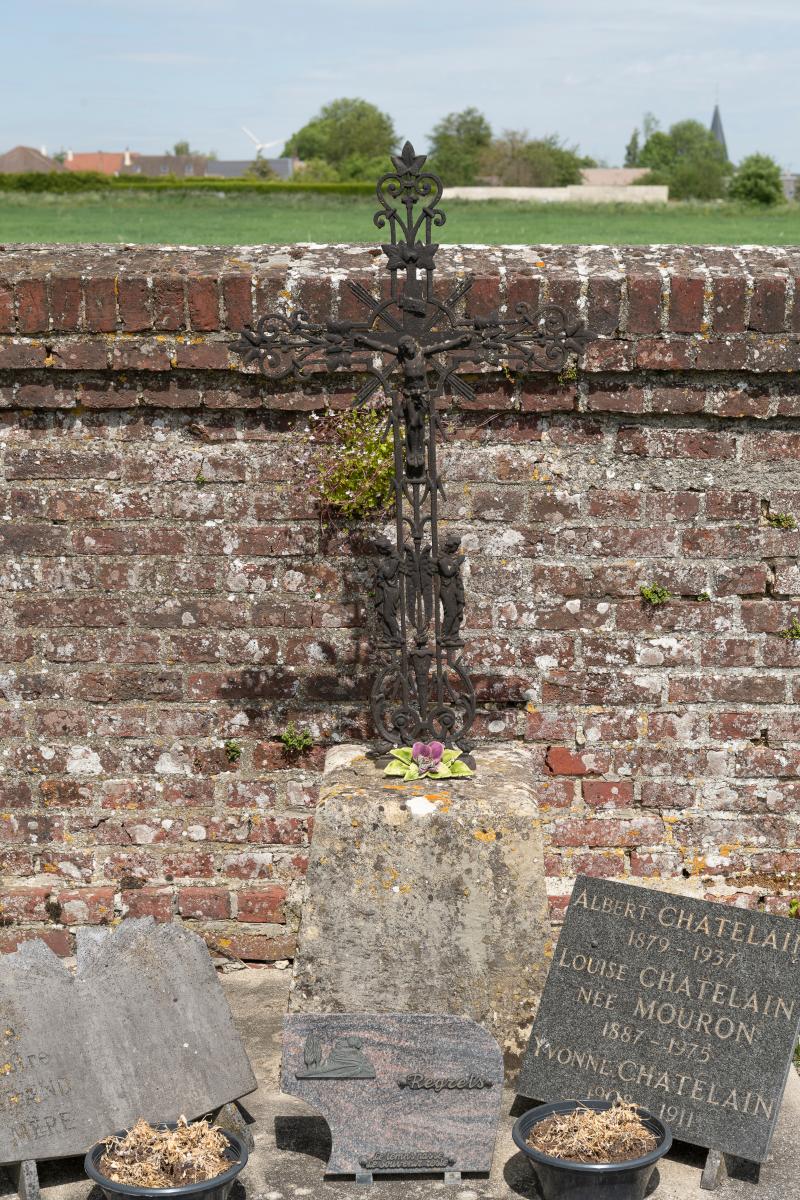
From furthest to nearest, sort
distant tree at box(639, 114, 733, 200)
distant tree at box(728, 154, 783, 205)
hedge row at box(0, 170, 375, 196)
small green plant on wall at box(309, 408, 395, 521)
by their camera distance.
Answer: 1. distant tree at box(639, 114, 733, 200)
2. distant tree at box(728, 154, 783, 205)
3. hedge row at box(0, 170, 375, 196)
4. small green plant on wall at box(309, 408, 395, 521)

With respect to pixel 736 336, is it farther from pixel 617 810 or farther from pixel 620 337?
pixel 617 810

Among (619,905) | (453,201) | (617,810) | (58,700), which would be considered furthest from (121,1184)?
(453,201)

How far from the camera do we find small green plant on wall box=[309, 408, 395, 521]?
175 inches

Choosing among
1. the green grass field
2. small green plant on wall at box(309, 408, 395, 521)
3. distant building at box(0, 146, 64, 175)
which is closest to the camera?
small green plant on wall at box(309, 408, 395, 521)

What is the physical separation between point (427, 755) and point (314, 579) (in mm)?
885

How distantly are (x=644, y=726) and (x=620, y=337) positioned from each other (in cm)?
132

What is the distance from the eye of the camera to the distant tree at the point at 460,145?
2112 inches

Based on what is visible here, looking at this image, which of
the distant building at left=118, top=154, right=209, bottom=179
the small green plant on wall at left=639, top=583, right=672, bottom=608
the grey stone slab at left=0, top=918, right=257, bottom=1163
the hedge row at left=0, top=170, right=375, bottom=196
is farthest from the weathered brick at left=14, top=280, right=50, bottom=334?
the distant building at left=118, top=154, right=209, bottom=179

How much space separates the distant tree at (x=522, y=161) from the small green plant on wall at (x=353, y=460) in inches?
1962

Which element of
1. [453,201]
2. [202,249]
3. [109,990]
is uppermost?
[453,201]

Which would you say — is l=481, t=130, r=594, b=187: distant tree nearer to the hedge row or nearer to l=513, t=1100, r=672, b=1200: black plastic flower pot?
the hedge row

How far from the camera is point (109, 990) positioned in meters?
3.75

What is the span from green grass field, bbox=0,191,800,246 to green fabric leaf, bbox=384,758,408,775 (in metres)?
3.62

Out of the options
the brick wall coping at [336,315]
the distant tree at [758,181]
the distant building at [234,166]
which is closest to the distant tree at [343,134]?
the distant building at [234,166]
